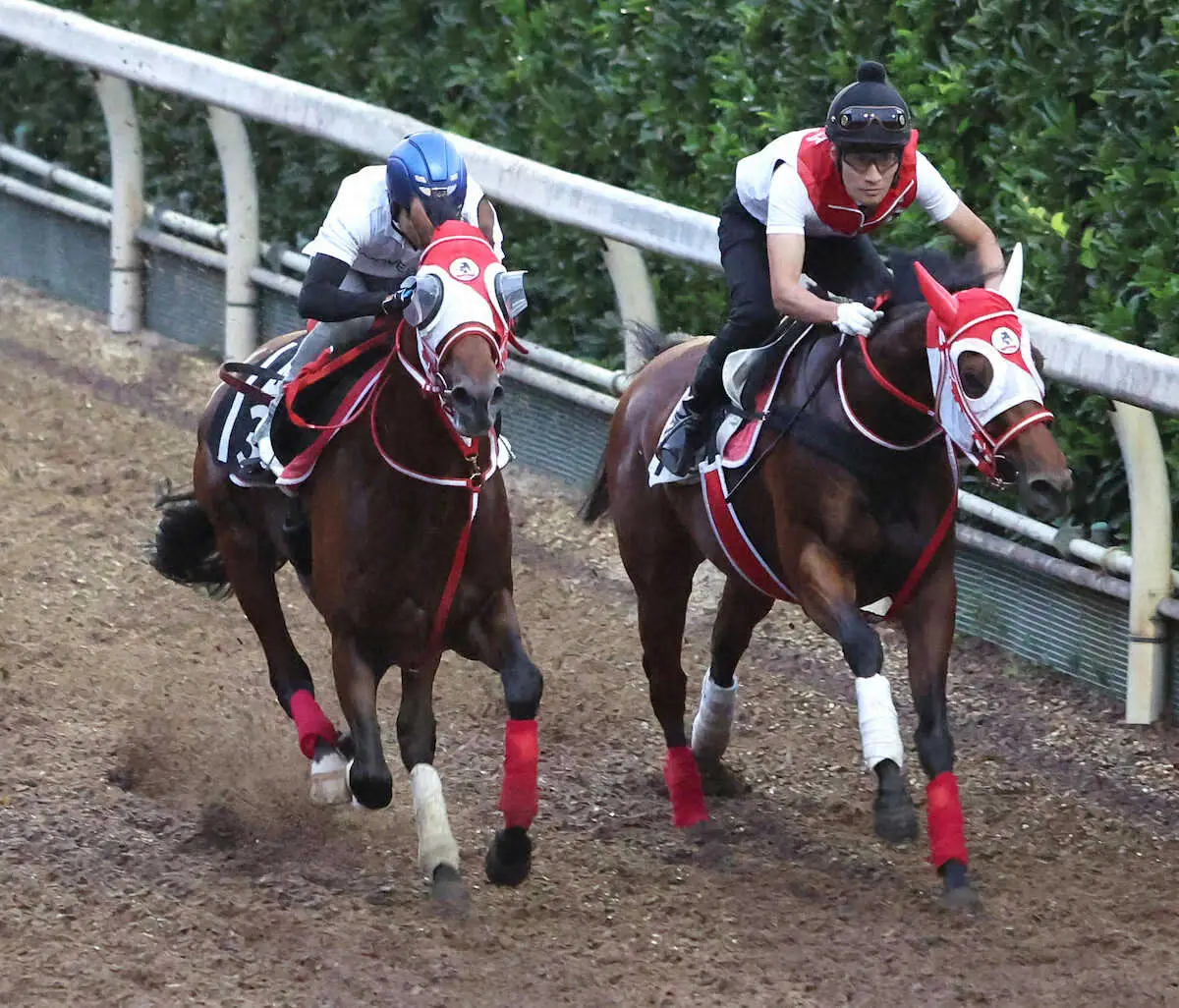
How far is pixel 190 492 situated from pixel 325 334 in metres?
1.39

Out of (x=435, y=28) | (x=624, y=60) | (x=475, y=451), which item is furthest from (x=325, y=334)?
(x=435, y=28)

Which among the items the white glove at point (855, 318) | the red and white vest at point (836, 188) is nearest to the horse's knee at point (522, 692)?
the white glove at point (855, 318)

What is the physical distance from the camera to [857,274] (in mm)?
5973

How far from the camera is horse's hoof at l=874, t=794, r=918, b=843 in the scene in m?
5.17

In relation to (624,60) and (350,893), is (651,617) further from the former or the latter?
(624,60)

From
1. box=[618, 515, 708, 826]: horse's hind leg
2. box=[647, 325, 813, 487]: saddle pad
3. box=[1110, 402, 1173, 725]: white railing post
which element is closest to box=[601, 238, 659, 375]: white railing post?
box=[618, 515, 708, 826]: horse's hind leg

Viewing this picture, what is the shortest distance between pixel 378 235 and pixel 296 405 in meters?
0.54

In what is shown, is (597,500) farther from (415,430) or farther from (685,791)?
(415,430)

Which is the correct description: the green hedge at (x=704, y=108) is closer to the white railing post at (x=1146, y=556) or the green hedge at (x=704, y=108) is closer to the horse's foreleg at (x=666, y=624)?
the white railing post at (x=1146, y=556)

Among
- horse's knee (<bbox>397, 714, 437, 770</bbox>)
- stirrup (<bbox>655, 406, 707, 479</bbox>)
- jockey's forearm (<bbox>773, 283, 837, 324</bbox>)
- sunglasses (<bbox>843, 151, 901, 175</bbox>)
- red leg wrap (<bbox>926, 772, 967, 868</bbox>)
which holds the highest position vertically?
sunglasses (<bbox>843, 151, 901, 175</bbox>)

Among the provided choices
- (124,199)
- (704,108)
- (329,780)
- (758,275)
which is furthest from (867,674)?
(124,199)

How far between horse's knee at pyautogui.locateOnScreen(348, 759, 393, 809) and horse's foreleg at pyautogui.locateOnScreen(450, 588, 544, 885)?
0.31 metres

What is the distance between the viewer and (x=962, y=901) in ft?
17.2

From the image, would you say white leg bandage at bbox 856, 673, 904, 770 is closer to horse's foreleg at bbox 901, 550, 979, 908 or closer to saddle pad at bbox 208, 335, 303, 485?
horse's foreleg at bbox 901, 550, 979, 908
